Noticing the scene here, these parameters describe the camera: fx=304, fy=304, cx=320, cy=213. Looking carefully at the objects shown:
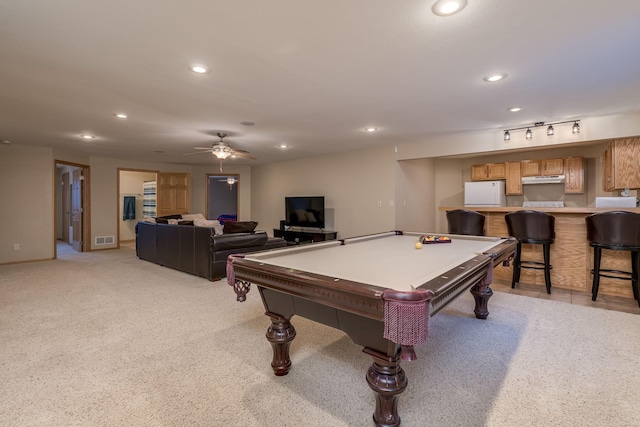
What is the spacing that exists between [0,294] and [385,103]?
5.21m

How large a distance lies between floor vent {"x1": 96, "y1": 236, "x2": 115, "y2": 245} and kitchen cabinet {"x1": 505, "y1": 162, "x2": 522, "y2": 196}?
8909mm

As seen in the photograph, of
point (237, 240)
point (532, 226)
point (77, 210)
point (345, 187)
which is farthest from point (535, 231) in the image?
point (77, 210)

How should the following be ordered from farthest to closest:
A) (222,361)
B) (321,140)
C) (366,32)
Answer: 1. (321,140)
2. (222,361)
3. (366,32)

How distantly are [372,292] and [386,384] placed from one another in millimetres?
495

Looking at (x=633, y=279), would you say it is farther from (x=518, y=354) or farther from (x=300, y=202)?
(x=300, y=202)

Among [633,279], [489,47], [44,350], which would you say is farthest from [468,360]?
[44,350]


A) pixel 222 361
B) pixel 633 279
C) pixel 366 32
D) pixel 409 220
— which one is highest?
pixel 366 32

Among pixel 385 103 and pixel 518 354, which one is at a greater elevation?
pixel 385 103

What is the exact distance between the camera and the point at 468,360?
7.23 feet

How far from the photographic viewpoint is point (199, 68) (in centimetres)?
253

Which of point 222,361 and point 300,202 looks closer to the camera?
point 222,361

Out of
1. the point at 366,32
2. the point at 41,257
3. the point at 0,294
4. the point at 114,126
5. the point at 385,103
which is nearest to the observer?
the point at 366,32

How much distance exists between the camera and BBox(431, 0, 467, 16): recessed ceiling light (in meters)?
1.70

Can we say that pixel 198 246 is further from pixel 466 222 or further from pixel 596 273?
pixel 596 273
